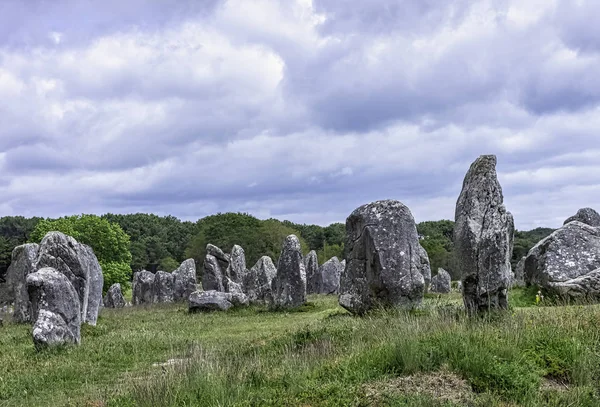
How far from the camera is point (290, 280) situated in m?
26.7

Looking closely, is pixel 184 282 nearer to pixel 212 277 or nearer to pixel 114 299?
pixel 212 277

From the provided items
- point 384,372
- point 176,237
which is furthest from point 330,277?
point 176,237

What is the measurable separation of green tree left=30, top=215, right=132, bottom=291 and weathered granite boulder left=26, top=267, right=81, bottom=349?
42.0 metres

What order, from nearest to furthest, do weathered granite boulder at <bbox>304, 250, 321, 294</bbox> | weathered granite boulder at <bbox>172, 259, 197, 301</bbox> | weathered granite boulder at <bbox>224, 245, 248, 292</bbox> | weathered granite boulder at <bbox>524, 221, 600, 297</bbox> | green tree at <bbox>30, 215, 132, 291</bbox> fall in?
weathered granite boulder at <bbox>524, 221, 600, 297</bbox> < weathered granite boulder at <bbox>224, 245, 248, 292</bbox> < weathered granite boulder at <bbox>172, 259, 197, 301</bbox> < weathered granite boulder at <bbox>304, 250, 321, 294</bbox> < green tree at <bbox>30, 215, 132, 291</bbox>

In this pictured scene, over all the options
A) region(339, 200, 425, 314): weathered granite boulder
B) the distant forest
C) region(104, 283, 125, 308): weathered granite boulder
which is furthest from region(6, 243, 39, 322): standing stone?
the distant forest

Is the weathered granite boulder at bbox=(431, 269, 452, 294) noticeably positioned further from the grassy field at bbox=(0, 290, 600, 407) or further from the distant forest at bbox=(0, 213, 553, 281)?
the grassy field at bbox=(0, 290, 600, 407)

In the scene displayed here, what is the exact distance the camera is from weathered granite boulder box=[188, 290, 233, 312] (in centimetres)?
2745

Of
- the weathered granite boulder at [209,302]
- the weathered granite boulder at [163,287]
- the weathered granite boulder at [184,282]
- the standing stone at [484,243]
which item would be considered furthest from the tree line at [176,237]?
the standing stone at [484,243]

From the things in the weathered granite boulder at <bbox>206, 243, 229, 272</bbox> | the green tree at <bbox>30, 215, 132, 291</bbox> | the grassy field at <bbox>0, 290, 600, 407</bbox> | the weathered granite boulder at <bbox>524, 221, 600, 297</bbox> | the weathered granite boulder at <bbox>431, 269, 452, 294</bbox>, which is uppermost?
the green tree at <bbox>30, 215, 132, 291</bbox>

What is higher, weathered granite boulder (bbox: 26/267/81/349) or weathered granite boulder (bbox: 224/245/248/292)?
weathered granite boulder (bbox: 224/245/248/292)

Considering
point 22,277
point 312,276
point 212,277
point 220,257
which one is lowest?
point 312,276

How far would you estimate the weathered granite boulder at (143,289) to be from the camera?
43.6m

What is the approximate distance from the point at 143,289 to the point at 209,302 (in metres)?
18.8

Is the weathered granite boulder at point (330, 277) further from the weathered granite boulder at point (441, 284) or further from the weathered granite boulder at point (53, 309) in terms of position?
the weathered granite boulder at point (53, 309)
